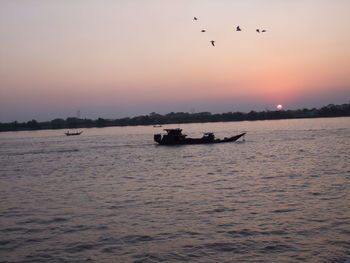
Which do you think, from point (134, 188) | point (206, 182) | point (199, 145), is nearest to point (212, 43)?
point (206, 182)

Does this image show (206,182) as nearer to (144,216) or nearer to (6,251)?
(144,216)

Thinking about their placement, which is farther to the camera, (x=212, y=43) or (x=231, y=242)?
(x=212, y=43)

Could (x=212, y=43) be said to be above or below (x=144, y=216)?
above

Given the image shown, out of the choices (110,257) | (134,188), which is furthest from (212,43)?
(110,257)

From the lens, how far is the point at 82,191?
1873 centimetres

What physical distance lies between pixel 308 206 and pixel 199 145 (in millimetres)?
37914

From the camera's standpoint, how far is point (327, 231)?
1061 centimetres

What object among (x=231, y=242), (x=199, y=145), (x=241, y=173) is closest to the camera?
(x=231, y=242)

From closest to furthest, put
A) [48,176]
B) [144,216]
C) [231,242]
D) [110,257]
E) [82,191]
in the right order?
1. [110,257]
2. [231,242]
3. [144,216]
4. [82,191]
5. [48,176]

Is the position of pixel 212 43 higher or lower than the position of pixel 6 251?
higher

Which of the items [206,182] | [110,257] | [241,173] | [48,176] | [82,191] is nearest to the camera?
[110,257]

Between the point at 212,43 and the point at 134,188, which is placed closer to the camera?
the point at 134,188

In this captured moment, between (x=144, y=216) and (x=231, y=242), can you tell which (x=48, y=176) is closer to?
(x=144, y=216)

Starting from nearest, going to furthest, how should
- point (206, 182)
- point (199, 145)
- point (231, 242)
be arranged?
point (231, 242) < point (206, 182) < point (199, 145)
